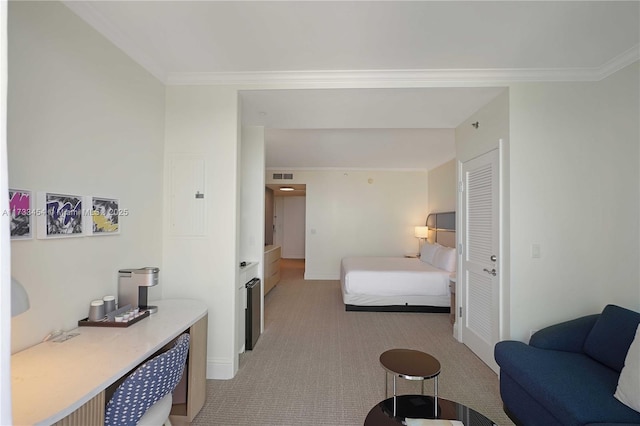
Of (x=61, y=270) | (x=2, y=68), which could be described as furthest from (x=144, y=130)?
(x=2, y=68)

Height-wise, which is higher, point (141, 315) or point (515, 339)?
point (141, 315)

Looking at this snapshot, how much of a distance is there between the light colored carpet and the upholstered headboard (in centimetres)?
160

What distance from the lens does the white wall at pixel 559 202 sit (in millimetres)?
2422

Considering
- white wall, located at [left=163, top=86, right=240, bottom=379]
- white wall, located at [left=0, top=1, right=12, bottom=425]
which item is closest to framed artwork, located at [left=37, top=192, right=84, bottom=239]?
white wall, located at [left=163, top=86, right=240, bottom=379]

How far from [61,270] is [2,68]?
50.0 inches

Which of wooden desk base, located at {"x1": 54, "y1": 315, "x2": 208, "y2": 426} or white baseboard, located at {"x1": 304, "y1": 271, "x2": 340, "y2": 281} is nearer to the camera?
wooden desk base, located at {"x1": 54, "y1": 315, "x2": 208, "y2": 426}

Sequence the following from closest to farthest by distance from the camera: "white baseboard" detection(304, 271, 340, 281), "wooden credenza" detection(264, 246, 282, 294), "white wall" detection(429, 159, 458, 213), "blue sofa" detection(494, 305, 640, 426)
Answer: "blue sofa" detection(494, 305, 640, 426), "wooden credenza" detection(264, 246, 282, 294), "white wall" detection(429, 159, 458, 213), "white baseboard" detection(304, 271, 340, 281)

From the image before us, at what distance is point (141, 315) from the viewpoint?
1.86m

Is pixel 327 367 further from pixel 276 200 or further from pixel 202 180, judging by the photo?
pixel 276 200

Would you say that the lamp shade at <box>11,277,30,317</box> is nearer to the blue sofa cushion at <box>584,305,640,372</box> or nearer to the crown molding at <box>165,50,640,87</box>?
the crown molding at <box>165,50,640,87</box>

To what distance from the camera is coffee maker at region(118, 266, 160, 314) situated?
199 centimetres

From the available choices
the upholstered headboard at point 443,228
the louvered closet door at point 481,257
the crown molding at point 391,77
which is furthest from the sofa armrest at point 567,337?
the upholstered headboard at point 443,228

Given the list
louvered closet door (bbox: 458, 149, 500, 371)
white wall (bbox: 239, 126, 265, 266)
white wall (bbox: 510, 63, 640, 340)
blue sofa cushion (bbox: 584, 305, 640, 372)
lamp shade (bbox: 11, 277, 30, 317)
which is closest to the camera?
lamp shade (bbox: 11, 277, 30, 317)

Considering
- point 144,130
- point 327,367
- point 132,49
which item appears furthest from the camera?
point 327,367
